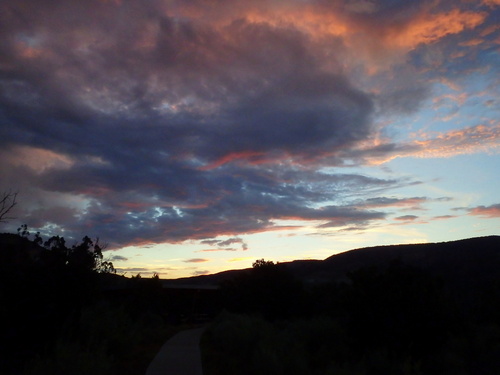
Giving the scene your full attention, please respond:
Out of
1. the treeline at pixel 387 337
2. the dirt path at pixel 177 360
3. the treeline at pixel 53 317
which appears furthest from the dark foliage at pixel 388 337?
the treeline at pixel 53 317

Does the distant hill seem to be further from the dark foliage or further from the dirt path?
the dirt path

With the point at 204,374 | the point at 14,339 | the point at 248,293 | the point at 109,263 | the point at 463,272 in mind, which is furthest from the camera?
the point at 463,272

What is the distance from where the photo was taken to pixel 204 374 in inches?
584

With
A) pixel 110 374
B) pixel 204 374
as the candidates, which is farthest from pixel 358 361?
pixel 110 374

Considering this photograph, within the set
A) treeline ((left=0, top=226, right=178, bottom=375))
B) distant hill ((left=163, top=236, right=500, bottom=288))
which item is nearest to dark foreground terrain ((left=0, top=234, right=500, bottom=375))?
treeline ((left=0, top=226, right=178, bottom=375))

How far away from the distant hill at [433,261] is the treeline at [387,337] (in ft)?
14.0

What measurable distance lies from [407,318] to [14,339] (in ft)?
38.4

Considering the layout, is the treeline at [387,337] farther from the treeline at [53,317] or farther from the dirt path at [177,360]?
the treeline at [53,317]

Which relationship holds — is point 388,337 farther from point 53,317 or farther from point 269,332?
point 53,317

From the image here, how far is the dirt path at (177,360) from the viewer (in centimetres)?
1457

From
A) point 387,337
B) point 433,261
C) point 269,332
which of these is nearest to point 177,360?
point 269,332

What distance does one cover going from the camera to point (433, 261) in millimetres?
45281

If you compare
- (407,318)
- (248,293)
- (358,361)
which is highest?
(248,293)

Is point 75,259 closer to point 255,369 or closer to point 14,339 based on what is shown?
point 14,339
